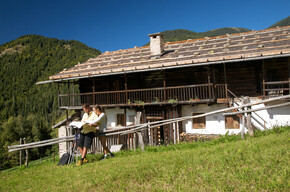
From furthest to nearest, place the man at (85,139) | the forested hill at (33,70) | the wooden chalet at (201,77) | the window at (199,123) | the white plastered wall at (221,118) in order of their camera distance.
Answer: the forested hill at (33,70) < the window at (199,123) < the wooden chalet at (201,77) < the white plastered wall at (221,118) < the man at (85,139)

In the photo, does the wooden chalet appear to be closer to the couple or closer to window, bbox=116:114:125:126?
window, bbox=116:114:125:126

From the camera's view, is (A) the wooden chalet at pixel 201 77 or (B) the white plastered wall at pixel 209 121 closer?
(A) the wooden chalet at pixel 201 77

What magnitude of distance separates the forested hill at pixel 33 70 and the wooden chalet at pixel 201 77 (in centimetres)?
7132

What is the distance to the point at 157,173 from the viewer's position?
15.0 feet

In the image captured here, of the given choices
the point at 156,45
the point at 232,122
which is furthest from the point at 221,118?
the point at 156,45

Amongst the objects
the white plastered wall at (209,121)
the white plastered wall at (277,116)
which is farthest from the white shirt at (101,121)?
the white plastered wall at (277,116)

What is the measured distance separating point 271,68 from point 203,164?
10.7 meters

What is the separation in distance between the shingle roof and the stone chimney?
404 millimetres

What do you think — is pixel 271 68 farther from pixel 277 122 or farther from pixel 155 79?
pixel 155 79

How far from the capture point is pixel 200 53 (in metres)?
14.0

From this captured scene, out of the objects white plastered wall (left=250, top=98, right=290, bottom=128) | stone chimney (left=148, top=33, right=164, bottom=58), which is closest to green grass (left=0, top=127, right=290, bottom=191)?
white plastered wall (left=250, top=98, right=290, bottom=128)

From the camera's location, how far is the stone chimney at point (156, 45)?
15.8 m

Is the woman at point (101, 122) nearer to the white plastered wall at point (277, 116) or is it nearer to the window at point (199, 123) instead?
the window at point (199, 123)

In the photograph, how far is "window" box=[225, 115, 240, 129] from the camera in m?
13.1
